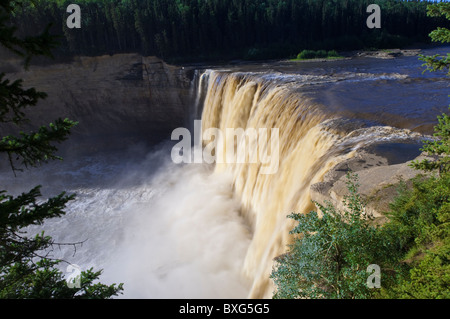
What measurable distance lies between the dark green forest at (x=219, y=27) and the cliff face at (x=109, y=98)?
2132mm

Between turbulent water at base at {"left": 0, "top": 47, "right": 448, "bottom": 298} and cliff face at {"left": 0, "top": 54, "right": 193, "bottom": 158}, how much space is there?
7.09 m

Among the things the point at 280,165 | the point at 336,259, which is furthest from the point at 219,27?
the point at 336,259

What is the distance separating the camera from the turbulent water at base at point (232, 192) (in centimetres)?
947

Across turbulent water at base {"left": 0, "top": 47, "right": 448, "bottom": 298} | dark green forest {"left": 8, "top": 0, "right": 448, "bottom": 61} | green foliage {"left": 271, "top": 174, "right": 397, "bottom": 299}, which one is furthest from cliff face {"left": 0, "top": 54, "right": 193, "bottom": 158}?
green foliage {"left": 271, "top": 174, "right": 397, "bottom": 299}

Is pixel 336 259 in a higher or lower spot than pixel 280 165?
higher

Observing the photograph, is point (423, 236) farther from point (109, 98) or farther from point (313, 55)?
point (313, 55)

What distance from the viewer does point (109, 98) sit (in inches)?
1187

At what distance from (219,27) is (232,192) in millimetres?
30393

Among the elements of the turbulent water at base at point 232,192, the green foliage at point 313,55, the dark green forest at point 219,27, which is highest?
the dark green forest at point 219,27

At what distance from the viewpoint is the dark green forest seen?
3225cm

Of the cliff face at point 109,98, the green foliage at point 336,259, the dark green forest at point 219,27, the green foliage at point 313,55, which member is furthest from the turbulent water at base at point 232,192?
the dark green forest at point 219,27

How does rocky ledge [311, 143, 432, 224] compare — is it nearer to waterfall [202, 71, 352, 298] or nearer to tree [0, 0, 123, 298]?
waterfall [202, 71, 352, 298]

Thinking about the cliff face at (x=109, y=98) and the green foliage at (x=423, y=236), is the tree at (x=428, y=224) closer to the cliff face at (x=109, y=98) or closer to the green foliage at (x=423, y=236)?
the green foliage at (x=423, y=236)
